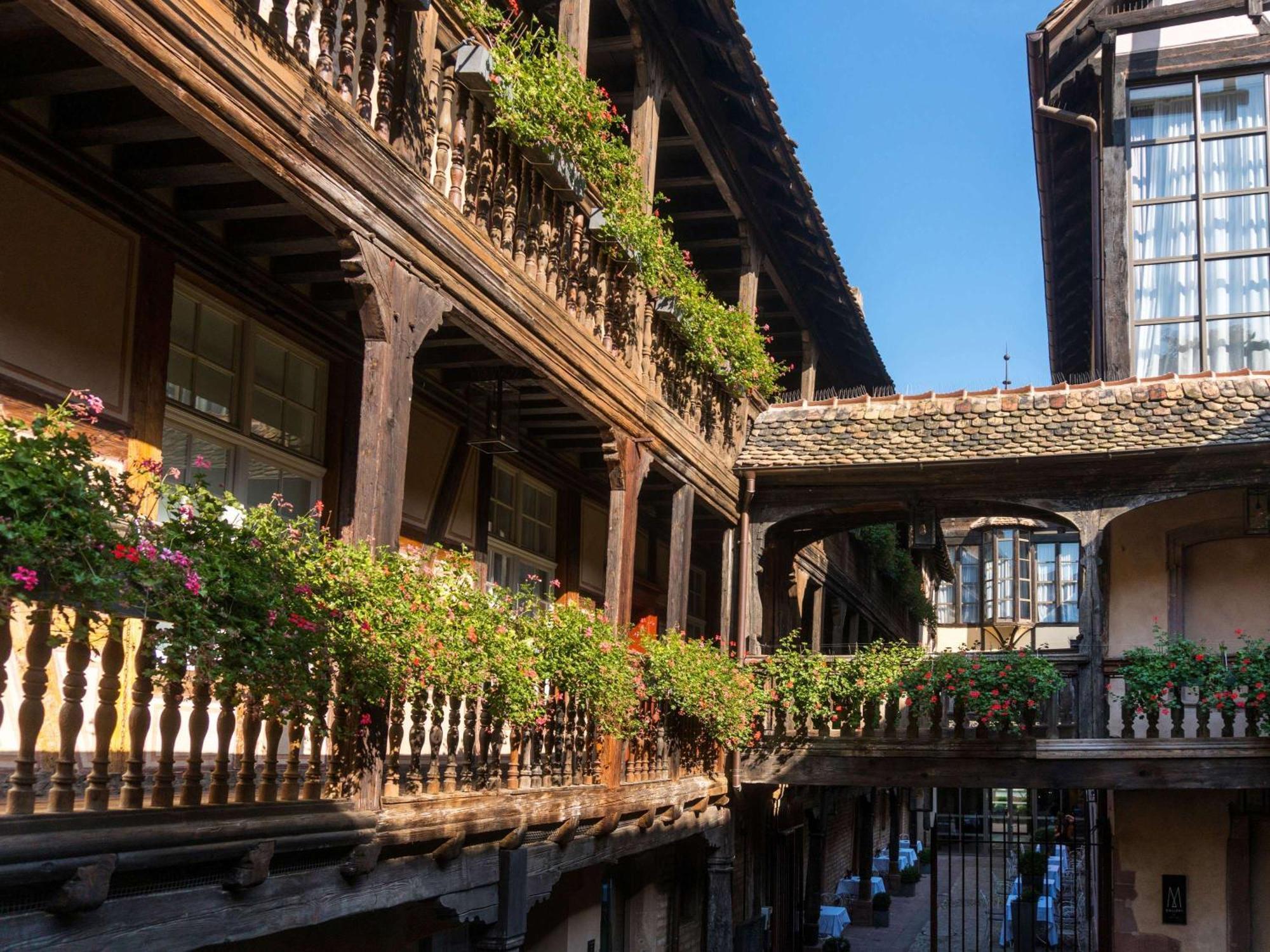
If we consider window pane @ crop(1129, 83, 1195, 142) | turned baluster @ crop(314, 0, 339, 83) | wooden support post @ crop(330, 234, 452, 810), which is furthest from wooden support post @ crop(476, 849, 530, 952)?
window pane @ crop(1129, 83, 1195, 142)

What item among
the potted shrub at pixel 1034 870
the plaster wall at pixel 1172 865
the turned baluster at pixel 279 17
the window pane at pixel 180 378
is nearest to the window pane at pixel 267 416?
the window pane at pixel 180 378

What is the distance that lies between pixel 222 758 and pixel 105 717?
0.67 metres

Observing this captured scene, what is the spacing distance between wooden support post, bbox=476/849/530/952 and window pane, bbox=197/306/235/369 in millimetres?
3501

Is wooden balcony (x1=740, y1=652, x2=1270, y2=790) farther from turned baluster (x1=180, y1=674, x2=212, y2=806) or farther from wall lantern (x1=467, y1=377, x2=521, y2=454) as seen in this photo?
turned baluster (x1=180, y1=674, x2=212, y2=806)

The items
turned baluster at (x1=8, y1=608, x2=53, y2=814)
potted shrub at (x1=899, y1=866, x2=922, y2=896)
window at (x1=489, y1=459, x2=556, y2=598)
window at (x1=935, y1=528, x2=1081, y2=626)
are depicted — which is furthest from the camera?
window at (x1=935, y1=528, x2=1081, y2=626)

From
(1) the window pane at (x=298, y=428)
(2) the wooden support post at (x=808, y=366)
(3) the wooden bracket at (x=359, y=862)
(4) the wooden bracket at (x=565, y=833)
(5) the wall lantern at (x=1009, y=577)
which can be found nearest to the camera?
(3) the wooden bracket at (x=359, y=862)

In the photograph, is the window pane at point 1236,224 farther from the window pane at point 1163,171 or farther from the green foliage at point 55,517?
the green foliage at point 55,517

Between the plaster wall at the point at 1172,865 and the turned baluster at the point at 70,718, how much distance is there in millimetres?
12580

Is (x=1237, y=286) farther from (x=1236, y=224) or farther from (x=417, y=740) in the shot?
(x=417, y=740)

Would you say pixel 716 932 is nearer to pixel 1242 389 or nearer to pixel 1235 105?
pixel 1242 389

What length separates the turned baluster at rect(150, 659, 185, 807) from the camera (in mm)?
5121

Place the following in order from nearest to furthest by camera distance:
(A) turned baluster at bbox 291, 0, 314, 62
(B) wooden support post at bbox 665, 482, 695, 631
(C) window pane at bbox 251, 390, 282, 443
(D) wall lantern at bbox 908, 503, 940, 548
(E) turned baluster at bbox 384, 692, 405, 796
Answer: (A) turned baluster at bbox 291, 0, 314, 62 → (E) turned baluster at bbox 384, 692, 405, 796 → (C) window pane at bbox 251, 390, 282, 443 → (B) wooden support post at bbox 665, 482, 695, 631 → (D) wall lantern at bbox 908, 503, 940, 548

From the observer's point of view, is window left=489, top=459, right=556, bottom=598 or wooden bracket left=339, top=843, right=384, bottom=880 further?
window left=489, top=459, right=556, bottom=598

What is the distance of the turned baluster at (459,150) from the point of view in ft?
26.9
